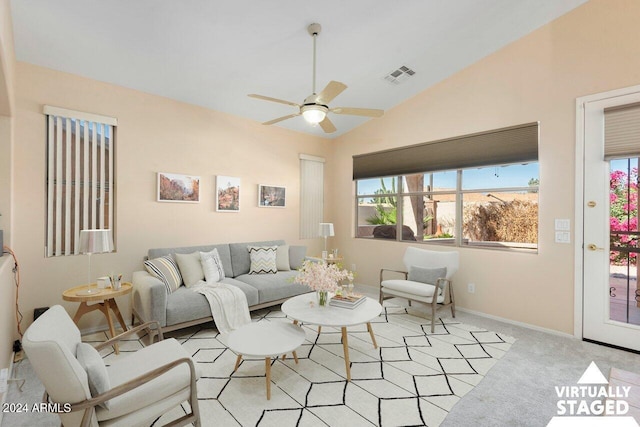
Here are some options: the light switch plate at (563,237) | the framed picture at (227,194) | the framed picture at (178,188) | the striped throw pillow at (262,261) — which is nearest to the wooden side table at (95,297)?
the framed picture at (178,188)

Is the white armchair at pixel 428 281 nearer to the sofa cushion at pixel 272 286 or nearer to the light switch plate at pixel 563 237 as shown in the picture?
the light switch plate at pixel 563 237

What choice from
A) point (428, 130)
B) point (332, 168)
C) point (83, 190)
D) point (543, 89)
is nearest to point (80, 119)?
point (83, 190)

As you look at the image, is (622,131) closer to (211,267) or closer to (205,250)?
Answer: (211,267)

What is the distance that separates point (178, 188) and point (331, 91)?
2680 mm

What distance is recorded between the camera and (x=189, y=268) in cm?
373

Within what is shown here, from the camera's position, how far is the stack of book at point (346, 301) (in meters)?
2.93

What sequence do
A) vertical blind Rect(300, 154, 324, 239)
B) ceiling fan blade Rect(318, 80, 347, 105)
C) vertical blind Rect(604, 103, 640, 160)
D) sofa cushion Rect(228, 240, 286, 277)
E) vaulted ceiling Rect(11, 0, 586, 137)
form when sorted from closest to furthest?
ceiling fan blade Rect(318, 80, 347, 105) < vaulted ceiling Rect(11, 0, 586, 137) < vertical blind Rect(604, 103, 640, 160) < sofa cushion Rect(228, 240, 286, 277) < vertical blind Rect(300, 154, 324, 239)

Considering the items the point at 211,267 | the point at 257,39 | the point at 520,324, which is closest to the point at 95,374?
the point at 211,267

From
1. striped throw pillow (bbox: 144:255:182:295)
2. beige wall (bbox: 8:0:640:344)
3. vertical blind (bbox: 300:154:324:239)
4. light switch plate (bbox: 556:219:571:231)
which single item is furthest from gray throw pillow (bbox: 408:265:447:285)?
striped throw pillow (bbox: 144:255:182:295)

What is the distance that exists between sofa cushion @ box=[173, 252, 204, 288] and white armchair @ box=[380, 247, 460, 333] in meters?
2.44

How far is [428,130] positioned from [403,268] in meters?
2.23

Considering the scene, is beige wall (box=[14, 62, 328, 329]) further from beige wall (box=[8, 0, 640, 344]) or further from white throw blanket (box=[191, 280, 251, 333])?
white throw blanket (box=[191, 280, 251, 333])

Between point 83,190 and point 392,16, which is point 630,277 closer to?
point 392,16

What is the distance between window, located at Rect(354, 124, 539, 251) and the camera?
3871 mm
